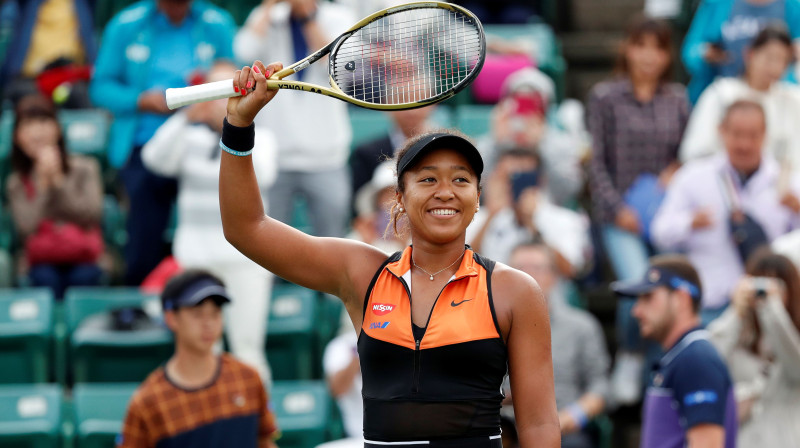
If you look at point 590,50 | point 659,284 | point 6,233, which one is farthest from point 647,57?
point 6,233

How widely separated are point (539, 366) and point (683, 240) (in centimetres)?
432

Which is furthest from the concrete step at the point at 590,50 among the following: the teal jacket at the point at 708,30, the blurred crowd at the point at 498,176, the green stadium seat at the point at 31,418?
the green stadium seat at the point at 31,418

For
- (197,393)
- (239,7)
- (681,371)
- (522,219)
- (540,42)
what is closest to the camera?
(681,371)

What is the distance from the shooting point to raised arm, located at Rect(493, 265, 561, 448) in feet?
9.65

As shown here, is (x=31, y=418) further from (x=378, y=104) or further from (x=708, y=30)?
(x=708, y=30)

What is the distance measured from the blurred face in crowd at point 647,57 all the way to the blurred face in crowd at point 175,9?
2900mm

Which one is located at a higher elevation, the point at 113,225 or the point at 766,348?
the point at 113,225

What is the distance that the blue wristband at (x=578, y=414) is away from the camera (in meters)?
6.23

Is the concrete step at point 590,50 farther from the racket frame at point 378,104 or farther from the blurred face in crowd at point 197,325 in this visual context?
the racket frame at point 378,104

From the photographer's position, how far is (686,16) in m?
10.8

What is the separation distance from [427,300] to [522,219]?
3885 mm

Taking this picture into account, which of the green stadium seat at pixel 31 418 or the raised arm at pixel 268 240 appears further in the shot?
the green stadium seat at pixel 31 418

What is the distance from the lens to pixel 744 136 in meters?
7.05

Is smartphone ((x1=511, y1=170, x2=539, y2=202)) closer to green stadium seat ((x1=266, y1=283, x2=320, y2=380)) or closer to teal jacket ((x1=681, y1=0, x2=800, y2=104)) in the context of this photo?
green stadium seat ((x1=266, y1=283, x2=320, y2=380))
